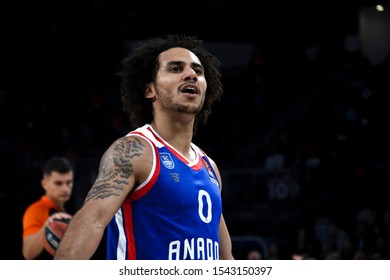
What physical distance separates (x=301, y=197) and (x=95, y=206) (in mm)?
7938

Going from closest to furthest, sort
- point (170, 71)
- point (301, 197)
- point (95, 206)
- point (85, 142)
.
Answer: point (95, 206) → point (170, 71) → point (301, 197) → point (85, 142)

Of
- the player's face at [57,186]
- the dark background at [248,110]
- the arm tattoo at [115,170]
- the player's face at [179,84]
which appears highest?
the dark background at [248,110]

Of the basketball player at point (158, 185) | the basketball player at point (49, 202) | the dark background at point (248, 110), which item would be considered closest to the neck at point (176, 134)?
the basketball player at point (158, 185)

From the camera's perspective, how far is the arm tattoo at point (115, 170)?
10.2ft

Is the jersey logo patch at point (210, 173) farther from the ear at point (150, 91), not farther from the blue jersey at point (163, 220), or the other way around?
the ear at point (150, 91)

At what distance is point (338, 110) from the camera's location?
41.3 feet

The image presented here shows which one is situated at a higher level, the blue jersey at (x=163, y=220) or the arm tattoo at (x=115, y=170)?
the arm tattoo at (x=115, y=170)

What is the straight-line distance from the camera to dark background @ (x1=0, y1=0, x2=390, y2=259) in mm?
10703

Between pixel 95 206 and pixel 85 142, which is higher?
pixel 85 142

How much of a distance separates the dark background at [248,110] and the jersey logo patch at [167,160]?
616 cm

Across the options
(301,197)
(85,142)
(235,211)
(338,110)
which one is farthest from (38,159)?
(338,110)

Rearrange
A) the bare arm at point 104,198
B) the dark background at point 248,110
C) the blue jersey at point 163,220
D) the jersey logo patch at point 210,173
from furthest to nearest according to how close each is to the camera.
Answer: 1. the dark background at point 248,110
2. the jersey logo patch at point 210,173
3. the blue jersey at point 163,220
4. the bare arm at point 104,198

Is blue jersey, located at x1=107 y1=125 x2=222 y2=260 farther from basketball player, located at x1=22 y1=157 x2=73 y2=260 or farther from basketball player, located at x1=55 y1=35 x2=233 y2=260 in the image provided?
basketball player, located at x1=22 y1=157 x2=73 y2=260
